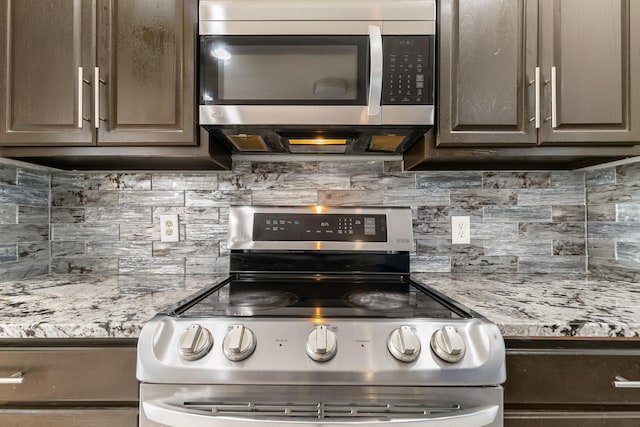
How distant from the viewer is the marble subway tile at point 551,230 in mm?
1520

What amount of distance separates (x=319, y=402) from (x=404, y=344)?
0.74 ft

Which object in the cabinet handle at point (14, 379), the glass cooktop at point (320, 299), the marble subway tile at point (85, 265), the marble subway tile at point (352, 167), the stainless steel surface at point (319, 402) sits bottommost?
the stainless steel surface at point (319, 402)

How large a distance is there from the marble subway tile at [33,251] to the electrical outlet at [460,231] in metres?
1.71

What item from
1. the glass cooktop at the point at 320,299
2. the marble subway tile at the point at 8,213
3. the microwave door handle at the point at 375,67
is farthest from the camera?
the marble subway tile at the point at 8,213

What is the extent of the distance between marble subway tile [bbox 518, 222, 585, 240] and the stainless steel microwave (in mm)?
733

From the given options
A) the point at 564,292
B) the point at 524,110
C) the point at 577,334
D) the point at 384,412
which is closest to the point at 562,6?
the point at 524,110

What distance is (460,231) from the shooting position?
4.98 ft

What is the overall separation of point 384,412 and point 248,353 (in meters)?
0.32

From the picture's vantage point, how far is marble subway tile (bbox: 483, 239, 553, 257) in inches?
59.8

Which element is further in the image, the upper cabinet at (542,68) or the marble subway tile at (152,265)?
the marble subway tile at (152,265)

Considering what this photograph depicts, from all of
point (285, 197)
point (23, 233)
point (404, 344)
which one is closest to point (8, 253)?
point (23, 233)

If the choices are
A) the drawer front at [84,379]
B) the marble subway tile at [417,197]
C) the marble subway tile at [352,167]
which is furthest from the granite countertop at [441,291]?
the marble subway tile at [352,167]

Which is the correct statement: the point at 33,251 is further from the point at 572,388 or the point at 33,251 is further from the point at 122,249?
the point at 572,388

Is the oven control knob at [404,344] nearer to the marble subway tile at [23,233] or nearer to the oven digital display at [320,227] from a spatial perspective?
the oven digital display at [320,227]
